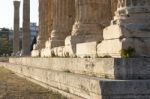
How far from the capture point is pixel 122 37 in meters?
10.4

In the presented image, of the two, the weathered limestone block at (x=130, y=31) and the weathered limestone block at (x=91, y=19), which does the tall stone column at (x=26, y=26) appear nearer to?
the weathered limestone block at (x=91, y=19)

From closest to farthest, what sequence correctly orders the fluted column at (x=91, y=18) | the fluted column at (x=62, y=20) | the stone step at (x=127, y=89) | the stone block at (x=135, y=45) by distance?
1. the stone step at (x=127, y=89)
2. the stone block at (x=135, y=45)
3. the fluted column at (x=91, y=18)
4. the fluted column at (x=62, y=20)

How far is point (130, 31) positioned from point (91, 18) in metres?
5.39

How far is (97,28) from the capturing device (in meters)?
15.8

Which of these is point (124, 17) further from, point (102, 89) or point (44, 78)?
point (44, 78)

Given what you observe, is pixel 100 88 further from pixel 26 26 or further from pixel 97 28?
pixel 26 26

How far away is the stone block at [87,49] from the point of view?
12.6 meters

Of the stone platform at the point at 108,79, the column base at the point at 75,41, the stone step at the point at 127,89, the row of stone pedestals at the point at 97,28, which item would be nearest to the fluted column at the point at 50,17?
the row of stone pedestals at the point at 97,28

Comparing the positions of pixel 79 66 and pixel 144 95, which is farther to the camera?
pixel 79 66

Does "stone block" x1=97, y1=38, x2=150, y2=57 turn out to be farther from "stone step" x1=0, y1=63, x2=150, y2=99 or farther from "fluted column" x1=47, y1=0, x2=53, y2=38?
"fluted column" x1=47, y1=0, x2=53, y2=38

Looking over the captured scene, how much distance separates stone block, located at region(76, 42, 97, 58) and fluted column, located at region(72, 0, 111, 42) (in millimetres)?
1283

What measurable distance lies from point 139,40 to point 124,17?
2.91 feet

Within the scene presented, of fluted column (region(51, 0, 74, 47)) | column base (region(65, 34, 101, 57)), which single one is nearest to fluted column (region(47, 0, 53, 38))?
fluted column (region(51, 0, 74, 47))

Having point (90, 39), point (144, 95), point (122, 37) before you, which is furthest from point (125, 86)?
point (90, 39)
